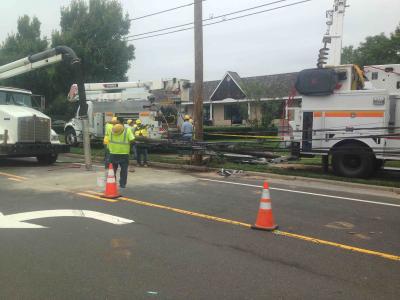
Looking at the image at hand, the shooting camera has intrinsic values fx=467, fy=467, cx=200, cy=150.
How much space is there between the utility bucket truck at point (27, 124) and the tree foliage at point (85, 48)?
59.1ft

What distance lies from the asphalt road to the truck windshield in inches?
257

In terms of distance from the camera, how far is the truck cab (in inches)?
583

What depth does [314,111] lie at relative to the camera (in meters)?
13.1

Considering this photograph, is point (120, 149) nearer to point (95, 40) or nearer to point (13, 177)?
point (13, 177)

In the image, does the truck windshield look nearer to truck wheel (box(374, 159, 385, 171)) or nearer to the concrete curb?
the concrete curb

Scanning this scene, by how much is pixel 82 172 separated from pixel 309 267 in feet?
32.0

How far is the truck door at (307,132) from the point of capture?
43.5 feet

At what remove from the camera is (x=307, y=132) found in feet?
43.9

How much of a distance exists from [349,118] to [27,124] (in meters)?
9.94

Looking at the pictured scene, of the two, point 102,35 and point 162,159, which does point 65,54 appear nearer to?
point 162,159

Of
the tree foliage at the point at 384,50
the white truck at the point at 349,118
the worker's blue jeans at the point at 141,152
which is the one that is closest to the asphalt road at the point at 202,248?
the white truck at the point at 349,118

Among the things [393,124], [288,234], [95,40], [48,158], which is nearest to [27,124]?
[48,158]

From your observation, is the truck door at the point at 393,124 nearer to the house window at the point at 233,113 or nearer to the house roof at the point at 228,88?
the house window at the point at 233,113

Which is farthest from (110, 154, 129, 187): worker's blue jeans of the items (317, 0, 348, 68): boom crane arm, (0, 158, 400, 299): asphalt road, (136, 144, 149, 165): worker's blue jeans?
(317, 0, 348, 68): boom crane arm
